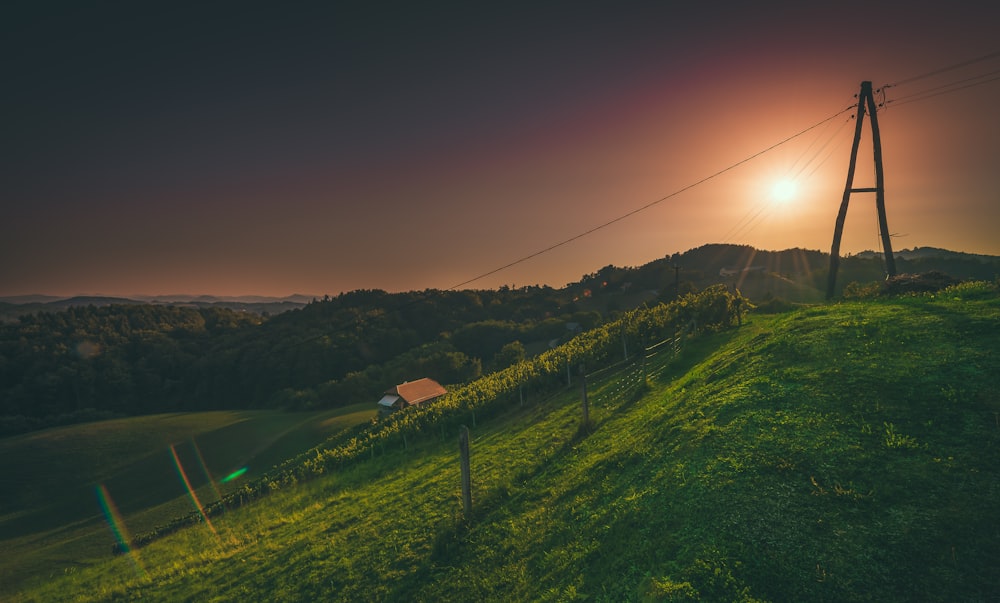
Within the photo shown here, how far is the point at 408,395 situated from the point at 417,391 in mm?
3654

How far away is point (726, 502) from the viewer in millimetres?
7875

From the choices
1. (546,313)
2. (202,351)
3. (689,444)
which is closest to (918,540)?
(689,444)

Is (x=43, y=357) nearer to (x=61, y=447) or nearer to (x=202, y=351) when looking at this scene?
(x=202, y=351)

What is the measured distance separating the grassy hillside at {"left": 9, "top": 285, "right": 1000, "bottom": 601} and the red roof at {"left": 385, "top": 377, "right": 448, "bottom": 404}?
4972 cm

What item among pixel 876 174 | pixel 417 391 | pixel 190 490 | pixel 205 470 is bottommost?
pixel 417 391

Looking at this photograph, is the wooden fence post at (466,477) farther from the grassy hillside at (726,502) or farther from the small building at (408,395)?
the small building at (408,395)

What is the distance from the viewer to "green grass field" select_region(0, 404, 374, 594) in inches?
1210

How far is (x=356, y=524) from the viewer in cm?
1540

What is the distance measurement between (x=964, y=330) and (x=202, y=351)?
173432 mm

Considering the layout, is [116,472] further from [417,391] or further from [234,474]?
[417,391]

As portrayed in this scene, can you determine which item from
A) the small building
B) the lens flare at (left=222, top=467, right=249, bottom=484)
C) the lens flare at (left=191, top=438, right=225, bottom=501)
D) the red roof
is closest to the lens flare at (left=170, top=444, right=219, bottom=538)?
the lens flare at (left=191, top=438, right=225, bottom=501)

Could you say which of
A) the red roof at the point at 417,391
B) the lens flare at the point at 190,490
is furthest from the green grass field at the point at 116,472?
the red roof at the point at 417,391

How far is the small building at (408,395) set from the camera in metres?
66.2

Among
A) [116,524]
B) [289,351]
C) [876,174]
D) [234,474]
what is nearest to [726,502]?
[876,174]
